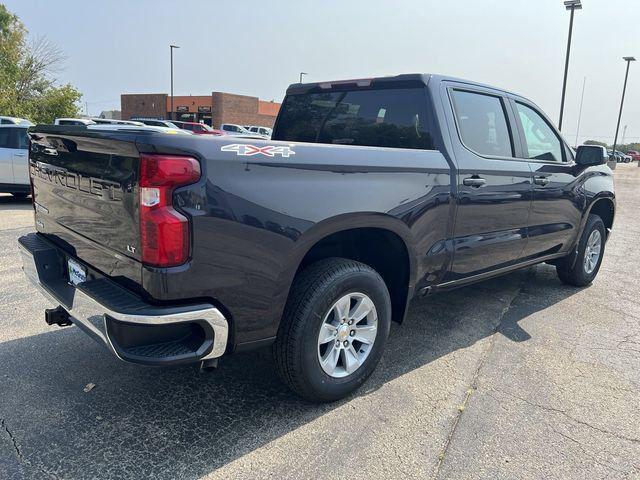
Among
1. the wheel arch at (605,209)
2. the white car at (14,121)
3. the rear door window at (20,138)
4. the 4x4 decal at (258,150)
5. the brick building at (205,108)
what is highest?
the brick building at (205,108)

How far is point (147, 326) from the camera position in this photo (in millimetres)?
2236

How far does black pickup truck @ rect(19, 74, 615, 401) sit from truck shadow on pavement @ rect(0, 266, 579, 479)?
382mm

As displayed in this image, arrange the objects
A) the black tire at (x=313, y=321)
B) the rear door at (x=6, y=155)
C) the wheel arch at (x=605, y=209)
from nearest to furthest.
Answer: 1. the black tire at (x=313, y=321)
2. the wheel arch at (x=605, y=209)
3. the rear door at (x=6, y=155)

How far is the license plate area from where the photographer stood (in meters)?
2.79

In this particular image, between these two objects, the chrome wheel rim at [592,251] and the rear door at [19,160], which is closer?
the chrome wheel rim at [592,251]

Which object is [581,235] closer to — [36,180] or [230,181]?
[230,181]

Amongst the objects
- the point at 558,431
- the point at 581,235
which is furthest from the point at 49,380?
the point at 581,235

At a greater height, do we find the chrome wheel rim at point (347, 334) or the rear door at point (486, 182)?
the rear door at point (486, 182)

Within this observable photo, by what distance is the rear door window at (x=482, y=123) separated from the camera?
12.3 ft

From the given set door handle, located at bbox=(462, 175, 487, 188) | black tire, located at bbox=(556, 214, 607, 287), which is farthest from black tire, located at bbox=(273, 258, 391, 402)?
black tire, located at bbox=(556, 214, 607, 287)

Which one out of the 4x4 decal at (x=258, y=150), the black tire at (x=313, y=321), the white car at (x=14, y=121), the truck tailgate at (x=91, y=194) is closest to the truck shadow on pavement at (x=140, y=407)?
the black tire at (x=313, y=321)

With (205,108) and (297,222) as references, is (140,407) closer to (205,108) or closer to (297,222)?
(297,222)

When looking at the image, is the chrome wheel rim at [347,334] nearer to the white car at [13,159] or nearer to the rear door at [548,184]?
the rear door at [548,184]

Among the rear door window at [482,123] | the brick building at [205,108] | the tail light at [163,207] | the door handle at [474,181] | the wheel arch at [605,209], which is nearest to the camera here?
the tail light at [163,207]
